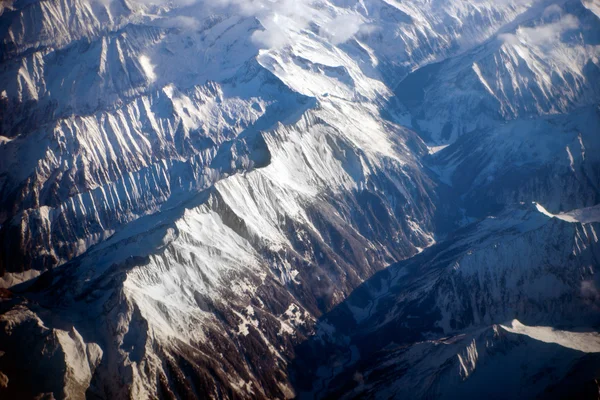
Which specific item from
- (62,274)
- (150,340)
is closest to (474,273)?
(150,340)

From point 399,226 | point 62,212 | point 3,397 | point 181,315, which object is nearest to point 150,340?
point 181,315

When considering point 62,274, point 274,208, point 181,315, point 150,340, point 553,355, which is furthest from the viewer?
point 274,208

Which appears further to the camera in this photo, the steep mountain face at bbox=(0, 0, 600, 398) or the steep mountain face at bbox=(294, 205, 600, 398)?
the steep mountain face at bbox=(0, 0, 600, 398)

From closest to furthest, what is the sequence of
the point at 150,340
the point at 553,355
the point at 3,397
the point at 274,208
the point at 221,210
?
the point at 3,397 → the point at 553,355 → the point at 150,340 → the point at 221,210 → the point at 274,208

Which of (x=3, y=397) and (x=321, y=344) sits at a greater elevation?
(x=3, y=397)

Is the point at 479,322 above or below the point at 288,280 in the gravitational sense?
below

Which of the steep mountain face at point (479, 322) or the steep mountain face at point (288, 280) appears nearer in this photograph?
the steep mountain face at point (479, 322)

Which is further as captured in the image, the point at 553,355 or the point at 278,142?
the point at 278,142

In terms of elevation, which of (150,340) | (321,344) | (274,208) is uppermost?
(150,340)

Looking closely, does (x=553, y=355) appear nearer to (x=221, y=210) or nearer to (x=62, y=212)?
(x=221, y=210)

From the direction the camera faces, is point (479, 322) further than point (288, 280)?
No
